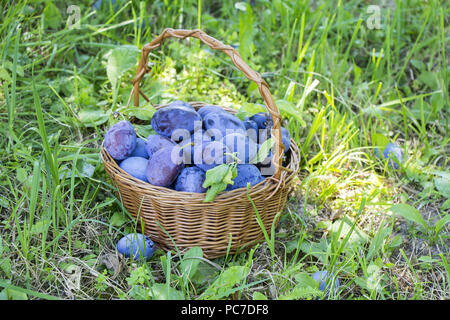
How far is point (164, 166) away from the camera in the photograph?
56.4 inches

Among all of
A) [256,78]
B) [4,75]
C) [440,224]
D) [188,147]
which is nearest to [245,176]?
[188,147]

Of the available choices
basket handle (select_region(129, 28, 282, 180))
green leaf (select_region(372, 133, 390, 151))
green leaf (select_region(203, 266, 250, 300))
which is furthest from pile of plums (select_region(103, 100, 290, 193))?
green leaf (select_region(372, 133, 390, 151))

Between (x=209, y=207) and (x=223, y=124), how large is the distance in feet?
1.10

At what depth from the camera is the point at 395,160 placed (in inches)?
75.7

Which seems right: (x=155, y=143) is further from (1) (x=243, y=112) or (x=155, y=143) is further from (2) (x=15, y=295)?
(2) (x=15, y=295)

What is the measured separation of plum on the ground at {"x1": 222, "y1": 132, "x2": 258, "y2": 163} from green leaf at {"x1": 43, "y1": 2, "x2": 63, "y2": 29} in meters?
1.32

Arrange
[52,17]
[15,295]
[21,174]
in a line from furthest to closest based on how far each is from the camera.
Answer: [52,17] < [21,174] < [15,295]

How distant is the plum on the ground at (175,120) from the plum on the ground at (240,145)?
0.53 feet

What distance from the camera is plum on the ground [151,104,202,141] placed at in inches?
62.9

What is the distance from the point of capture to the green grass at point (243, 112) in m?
1.44

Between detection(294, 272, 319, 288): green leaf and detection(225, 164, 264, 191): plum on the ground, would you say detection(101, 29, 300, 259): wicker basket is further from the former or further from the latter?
detection(294, 272, 319, 288): green leaf

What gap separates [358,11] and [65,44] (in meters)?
1.68

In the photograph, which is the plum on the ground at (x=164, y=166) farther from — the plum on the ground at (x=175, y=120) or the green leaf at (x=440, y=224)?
the green leaf at (x=440, y=224)
